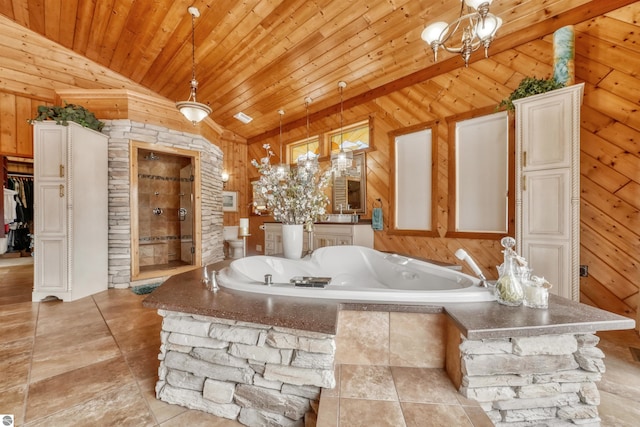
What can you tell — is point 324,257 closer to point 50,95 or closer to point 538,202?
point 538,202

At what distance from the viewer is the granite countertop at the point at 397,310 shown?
1096mm

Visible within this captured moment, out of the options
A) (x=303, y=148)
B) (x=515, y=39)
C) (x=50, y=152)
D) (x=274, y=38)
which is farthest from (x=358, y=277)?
(x=50, y=152)

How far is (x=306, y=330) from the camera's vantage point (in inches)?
44.1

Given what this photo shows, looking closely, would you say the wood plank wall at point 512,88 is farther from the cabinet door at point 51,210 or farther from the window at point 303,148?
the cabinet door at point 51,210

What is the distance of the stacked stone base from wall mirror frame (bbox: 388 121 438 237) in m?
2.32

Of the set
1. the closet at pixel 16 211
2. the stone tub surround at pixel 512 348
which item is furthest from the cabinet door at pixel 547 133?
the closet at pixel 16 211

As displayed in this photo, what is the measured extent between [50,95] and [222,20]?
3.46m

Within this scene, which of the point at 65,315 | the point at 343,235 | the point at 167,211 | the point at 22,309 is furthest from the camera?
the point at 167,211

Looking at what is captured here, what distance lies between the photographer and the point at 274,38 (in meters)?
3.00

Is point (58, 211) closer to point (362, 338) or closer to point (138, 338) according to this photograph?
point (138, 338)

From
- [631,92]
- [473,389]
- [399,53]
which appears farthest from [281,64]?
[473,389]

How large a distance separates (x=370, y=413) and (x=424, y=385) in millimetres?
314

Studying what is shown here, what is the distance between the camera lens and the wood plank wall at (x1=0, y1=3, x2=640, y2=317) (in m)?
2.28

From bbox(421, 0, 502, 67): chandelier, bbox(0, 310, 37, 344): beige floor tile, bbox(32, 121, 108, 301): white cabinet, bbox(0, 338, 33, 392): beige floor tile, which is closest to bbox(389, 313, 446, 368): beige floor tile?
bbox(421, 0, 502, 67): chandelier
